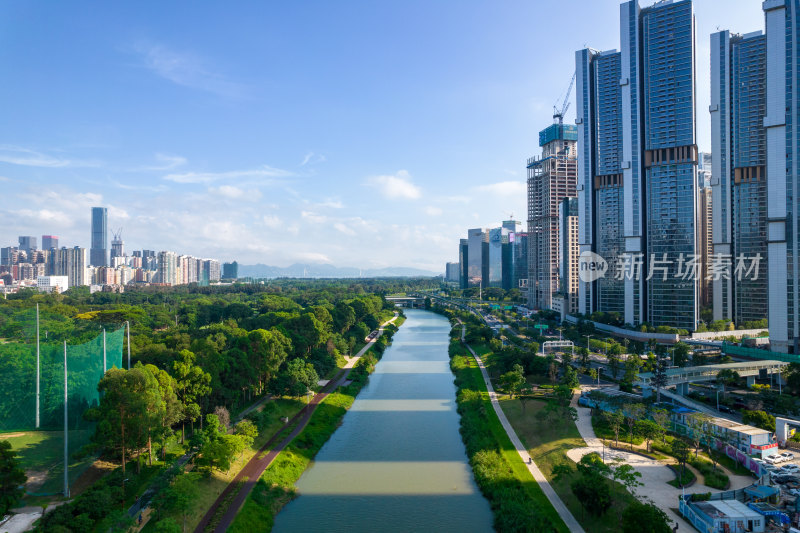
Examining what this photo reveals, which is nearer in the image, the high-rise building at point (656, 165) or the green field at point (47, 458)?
the green field at point (47, 458)

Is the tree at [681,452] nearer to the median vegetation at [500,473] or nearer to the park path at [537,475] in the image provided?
the park path at [537,475]

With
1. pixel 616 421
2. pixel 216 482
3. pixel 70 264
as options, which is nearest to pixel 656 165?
pixel 616 421

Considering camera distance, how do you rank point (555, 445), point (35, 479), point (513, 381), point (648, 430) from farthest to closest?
point (513, 381) → point (555, 445) → point (648, 430) → point (35, 479)

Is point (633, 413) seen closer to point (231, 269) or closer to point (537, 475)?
point (537, 475)

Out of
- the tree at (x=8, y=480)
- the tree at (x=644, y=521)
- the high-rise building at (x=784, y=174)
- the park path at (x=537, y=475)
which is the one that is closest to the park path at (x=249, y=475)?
the tree at (x=8, y=480)

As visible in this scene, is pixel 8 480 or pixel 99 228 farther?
pixel 99 228

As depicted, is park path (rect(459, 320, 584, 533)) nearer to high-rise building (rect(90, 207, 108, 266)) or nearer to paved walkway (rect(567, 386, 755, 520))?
paved walkway (rect(567, 386, 755, 520))
